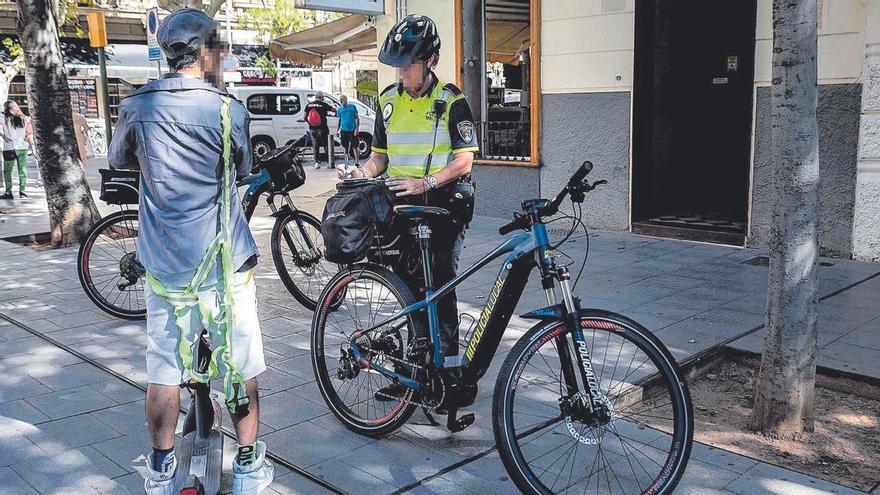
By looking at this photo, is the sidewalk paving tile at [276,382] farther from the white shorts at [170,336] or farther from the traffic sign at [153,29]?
the traffic sign at [153,29]

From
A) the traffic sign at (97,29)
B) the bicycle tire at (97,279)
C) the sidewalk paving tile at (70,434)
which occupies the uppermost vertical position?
the traffic sign at (97,29)

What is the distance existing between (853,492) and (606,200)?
614cm

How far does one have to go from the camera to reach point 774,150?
3770 millimetres

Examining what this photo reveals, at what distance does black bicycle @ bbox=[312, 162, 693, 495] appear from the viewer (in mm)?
2990

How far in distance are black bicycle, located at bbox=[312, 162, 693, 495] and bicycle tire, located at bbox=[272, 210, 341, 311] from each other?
1947 millimetres

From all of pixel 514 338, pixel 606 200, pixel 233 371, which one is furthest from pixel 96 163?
pixel 233 371

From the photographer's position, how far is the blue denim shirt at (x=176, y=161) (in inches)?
111

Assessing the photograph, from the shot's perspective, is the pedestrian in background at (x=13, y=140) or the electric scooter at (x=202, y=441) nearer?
the electric scooter at (x=202, y=441)

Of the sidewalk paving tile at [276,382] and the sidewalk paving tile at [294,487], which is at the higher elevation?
the sidewalk paving tile at [276,382]

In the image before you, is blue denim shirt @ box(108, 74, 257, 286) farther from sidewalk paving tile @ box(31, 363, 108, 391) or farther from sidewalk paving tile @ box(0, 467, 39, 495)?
sidewalk paving tile @ box(31, 363, 108, 391)

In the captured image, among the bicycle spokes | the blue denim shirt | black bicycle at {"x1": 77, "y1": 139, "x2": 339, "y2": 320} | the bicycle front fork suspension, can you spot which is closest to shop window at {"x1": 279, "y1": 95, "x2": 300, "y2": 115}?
black bicycle at {"x1": 77, "y1": 139, "x2": 339, "y2": 320}

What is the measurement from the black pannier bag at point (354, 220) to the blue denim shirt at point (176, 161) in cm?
62

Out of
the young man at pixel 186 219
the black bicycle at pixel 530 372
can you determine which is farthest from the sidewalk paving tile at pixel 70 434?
the black bicycle at pixel 530 372

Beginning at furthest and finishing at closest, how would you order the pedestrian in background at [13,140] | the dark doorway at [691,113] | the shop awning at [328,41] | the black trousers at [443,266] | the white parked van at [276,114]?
the white parked van at [276,114] → the shop awning at [328,41] → the pedestrian in background at [13,140] → the dark doorway at [691,113] → the black trousers at [443,266]
